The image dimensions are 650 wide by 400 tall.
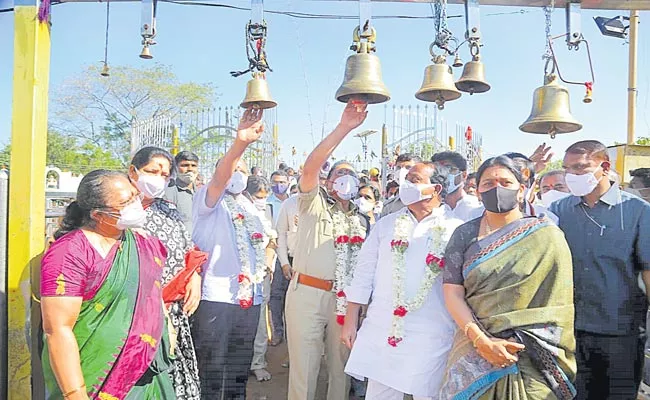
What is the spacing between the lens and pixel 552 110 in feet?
10.7

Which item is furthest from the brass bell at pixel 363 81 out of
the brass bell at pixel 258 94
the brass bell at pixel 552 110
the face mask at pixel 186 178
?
the face mask at pixel 186 178

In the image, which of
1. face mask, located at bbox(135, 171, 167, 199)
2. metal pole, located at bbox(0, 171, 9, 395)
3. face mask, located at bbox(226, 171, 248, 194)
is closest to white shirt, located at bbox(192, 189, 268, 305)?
face mask, located at bbox(226, 171, 248, 194)

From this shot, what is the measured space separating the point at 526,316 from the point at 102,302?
1.87m

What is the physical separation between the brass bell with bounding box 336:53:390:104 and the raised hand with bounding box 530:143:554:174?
136 cm

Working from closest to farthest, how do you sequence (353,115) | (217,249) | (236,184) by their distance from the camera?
(353,115) → (217,249) → (236,184)

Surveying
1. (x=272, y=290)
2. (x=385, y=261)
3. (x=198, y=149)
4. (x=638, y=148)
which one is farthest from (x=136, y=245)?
(x=198, y=149)

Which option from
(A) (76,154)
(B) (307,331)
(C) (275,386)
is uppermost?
(A) (76,154)

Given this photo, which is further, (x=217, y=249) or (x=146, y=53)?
(x=217, y=249)

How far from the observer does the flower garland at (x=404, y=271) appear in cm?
284

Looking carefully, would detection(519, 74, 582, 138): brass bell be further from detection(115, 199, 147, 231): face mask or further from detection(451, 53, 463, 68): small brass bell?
detection(115, 199, 147, 231): face mask

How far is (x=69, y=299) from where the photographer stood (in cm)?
215

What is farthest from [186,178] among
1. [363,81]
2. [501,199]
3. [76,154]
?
[76,154]

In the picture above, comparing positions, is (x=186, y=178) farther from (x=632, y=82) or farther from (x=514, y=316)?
(x=632, y=82)

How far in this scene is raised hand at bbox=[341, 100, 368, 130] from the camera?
303cm
